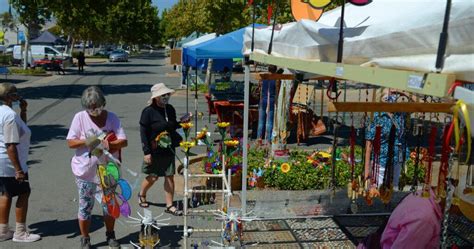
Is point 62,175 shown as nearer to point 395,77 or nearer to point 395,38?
point 395,38

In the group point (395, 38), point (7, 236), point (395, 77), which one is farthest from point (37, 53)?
point (395, 77)

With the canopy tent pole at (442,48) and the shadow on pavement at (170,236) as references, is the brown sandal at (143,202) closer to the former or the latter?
the shadow on pavement at (170,236)

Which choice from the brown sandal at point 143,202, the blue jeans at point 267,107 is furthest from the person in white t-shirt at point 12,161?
the blue jeans at point 267,107

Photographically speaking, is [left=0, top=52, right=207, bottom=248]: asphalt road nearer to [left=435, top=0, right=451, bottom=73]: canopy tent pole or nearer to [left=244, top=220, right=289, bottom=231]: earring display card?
[left=244, top=220, right=289, bottom=231]: earring display card

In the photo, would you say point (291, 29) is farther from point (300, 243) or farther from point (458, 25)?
point (300, 243)

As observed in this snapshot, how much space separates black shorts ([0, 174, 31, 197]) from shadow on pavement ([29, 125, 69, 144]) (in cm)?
585

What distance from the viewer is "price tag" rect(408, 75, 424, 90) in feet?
5.97

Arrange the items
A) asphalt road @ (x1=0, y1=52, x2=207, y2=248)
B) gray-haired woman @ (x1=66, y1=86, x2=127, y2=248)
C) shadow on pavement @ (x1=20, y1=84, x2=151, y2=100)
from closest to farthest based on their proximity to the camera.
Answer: gray-haired woman @ (x1=66, y1=86, x2=127, y2=248) < asphalt road @ (x1=0, y1=52, x2=207, y2=248) < shadow on pavement @ (x1=20, y1=84, x2=151, y2=100)

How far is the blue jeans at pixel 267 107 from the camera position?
32.9 ft

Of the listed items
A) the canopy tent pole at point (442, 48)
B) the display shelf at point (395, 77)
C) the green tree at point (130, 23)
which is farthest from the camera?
the green tree at point (130, 23)

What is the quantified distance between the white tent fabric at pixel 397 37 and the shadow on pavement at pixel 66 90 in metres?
17.0

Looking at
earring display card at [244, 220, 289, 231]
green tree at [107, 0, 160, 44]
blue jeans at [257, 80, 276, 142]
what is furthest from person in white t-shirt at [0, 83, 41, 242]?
green tree at [107, 0, 160, 44]

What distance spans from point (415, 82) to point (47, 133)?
434 inches

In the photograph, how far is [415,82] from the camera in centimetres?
186
